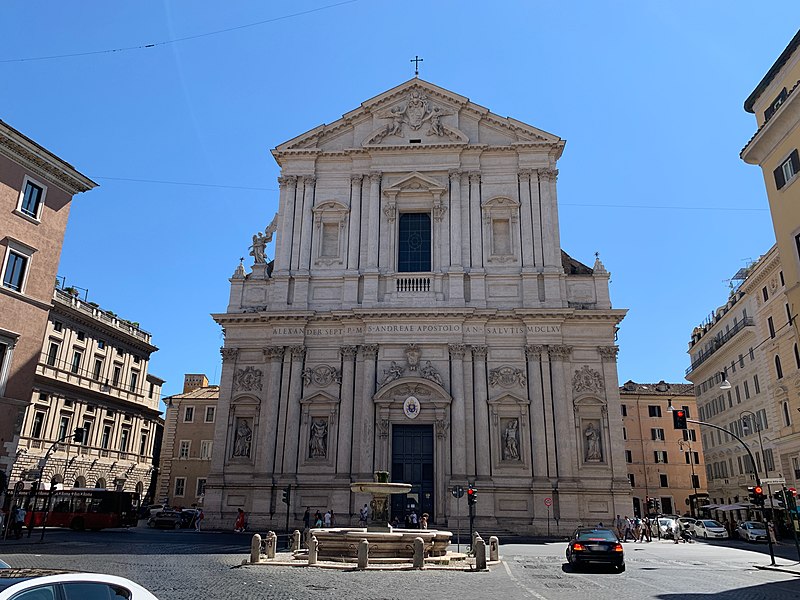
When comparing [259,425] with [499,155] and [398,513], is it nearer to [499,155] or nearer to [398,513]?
[398,513]

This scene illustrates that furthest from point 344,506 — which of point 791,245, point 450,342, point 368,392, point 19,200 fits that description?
point 791,245

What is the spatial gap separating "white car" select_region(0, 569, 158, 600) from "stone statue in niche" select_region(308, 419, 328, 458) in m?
25.6

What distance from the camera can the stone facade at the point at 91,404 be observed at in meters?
36.6

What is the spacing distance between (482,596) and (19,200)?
2087 centimetres

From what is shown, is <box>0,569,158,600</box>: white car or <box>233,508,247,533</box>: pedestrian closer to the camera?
<box>0,569,158,600</box>: white car

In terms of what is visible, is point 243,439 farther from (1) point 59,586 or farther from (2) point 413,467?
(1) point 59,586

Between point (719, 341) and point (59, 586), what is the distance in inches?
1933

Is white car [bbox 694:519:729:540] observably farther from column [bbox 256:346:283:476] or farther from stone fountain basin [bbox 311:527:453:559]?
column [bbox 256:346:283:476]

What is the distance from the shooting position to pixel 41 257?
23.7 m

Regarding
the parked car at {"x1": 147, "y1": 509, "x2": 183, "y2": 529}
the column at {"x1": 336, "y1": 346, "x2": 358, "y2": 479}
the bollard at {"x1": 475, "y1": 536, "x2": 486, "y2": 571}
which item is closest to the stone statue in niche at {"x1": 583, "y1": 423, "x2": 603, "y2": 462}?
the column at {"x1": 336, "y1": 346, "x2": 358, "y2": 479}

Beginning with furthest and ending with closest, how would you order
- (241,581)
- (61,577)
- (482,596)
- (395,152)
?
(395,152)
(241,581)
(482,596)
(61,577)

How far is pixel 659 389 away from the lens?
208 feet

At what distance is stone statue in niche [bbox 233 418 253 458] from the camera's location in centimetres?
3084

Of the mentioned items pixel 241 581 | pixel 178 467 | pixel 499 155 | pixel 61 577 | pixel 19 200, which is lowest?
pixel 241 581
